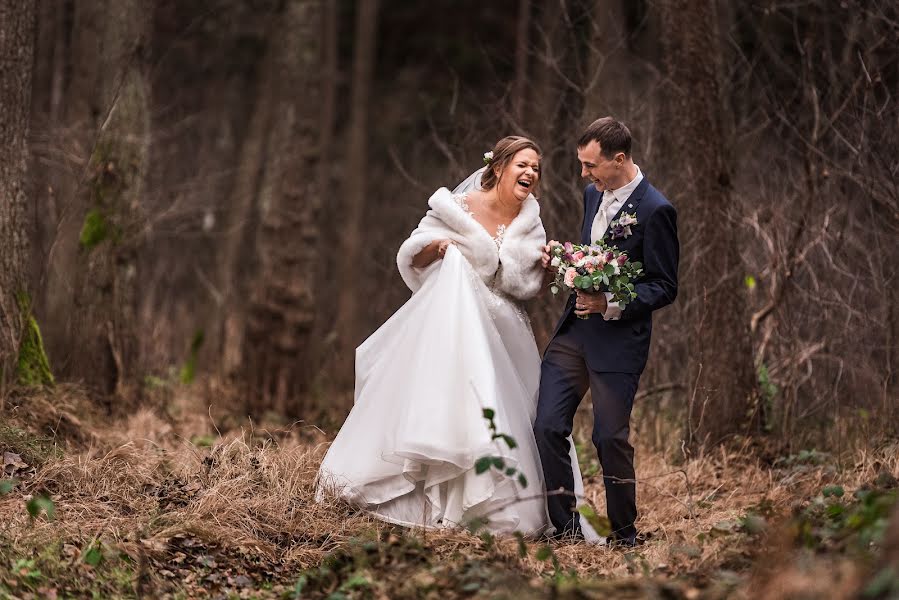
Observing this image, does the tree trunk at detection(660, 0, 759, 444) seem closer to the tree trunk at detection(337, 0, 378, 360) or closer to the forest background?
the forest background

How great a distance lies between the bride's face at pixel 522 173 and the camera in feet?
20.0

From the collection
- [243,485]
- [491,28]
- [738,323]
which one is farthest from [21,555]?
[491,28]

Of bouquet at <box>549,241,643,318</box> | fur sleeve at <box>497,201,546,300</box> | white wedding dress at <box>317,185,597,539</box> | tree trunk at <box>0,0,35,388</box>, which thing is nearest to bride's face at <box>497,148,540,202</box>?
fur sleeve at <box>497,201,546,300</box>

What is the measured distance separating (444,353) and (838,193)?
4.98m

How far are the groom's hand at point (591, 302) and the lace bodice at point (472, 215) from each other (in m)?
0.66

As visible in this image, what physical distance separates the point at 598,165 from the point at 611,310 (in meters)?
0.83

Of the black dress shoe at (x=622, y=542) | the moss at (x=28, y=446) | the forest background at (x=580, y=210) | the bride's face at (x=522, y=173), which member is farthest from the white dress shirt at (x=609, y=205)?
the moss at (x=28, y=446)

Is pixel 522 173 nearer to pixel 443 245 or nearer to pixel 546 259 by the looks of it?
pixel 546 259

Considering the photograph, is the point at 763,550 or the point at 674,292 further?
the point at 674,292

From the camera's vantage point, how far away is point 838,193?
9219mm

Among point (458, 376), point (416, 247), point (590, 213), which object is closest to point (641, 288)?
point (590, 213)

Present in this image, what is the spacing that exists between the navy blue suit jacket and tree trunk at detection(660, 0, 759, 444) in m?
2.09

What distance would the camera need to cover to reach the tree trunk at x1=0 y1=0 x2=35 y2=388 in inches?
287

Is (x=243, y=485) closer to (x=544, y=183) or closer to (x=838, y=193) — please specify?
(x=544, y=183)
